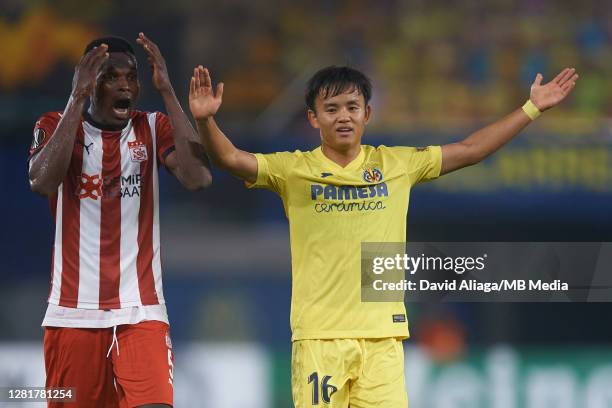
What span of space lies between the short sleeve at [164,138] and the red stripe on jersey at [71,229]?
0.32 m

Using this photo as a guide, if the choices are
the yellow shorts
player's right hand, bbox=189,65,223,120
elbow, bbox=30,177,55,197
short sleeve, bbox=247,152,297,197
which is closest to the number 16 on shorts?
the yellow shorts

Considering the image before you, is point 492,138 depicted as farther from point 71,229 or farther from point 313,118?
point 71,229

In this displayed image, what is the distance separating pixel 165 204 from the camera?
7.91 meters

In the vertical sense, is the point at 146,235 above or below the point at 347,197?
below

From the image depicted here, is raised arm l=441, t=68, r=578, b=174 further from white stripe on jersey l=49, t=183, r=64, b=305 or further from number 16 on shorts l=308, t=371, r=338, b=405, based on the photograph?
white stripe on jersey l=49, t=183, r=64, b=305

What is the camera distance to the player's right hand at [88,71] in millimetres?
4262

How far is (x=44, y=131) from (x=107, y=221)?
0.46 metres

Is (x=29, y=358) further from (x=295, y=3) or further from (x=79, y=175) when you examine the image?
(x=295, y=3)

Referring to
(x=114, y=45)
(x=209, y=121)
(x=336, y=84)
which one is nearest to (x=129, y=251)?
(x=209, y=121)

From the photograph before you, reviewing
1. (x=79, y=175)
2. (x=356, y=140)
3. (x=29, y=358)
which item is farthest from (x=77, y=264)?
(x=29, y=358)

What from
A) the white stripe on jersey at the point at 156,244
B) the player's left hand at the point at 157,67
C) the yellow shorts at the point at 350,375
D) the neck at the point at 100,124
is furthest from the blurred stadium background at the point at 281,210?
the player's left hand at the point at 157,67

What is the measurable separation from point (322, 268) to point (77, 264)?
0.99 metres

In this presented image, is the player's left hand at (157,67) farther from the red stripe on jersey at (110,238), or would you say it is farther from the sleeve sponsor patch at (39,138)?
the sleeve sponsor patch at (39,138)

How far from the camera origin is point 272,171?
14.9ft
